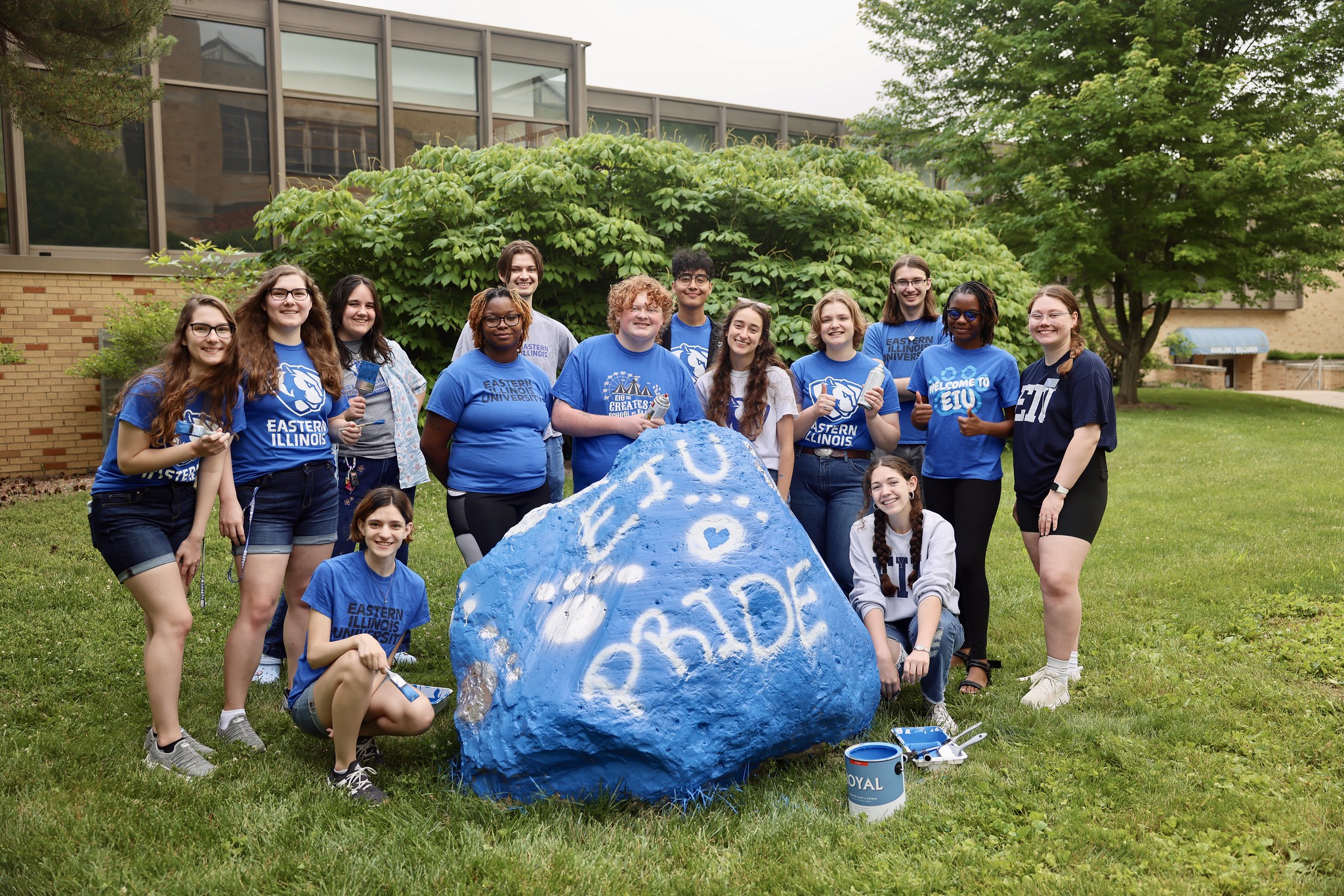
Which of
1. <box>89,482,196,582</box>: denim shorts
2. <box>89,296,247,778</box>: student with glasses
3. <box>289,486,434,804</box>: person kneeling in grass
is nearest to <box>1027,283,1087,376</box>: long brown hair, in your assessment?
<box>289,486,434,804</box>: person kneeling in grass

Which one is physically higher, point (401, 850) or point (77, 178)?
point (77, 178)

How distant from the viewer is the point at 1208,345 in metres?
34.6

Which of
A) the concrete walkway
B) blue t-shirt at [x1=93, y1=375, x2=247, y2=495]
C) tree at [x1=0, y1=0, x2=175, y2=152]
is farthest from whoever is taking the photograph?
the concrete walkway

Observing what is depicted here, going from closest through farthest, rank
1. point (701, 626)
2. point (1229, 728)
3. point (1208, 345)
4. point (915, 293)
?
point (701, 626)
point (1229, 728)
point (915, 293)
point (1208, 345)

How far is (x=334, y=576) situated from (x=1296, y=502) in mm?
9632

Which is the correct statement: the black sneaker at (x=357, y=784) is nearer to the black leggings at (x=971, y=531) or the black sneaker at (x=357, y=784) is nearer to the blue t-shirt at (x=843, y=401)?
the blue t-shirt at (x=843, y=401)

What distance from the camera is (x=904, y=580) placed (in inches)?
170

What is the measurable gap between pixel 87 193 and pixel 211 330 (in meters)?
11.6

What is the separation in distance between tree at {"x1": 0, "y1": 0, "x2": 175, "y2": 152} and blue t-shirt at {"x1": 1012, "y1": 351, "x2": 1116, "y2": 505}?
7.06 meters

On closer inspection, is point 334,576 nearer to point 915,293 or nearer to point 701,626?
point 701,626

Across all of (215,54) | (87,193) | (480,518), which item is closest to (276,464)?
(480,518)

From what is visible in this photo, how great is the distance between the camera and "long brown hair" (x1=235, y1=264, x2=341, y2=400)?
12.9 ft

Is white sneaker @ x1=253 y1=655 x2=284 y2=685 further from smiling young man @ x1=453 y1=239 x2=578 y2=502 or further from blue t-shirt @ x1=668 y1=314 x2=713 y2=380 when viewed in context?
blue t-shirt @ x1=668 y1=314 x2=713 y2=380

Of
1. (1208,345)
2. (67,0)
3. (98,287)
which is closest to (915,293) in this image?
(67,0)
